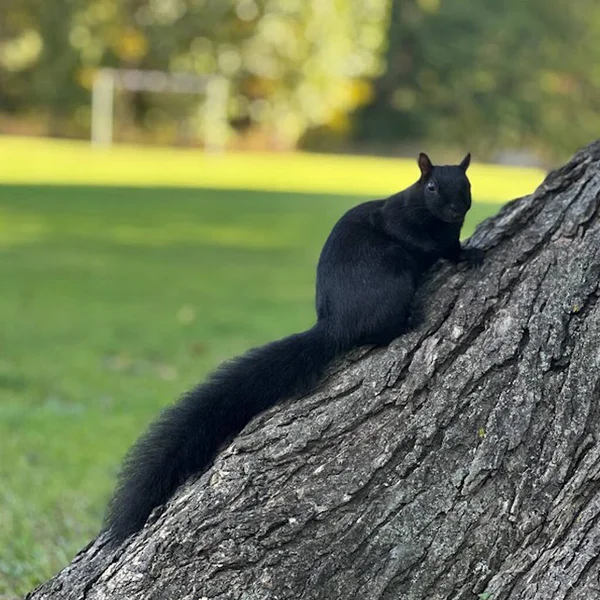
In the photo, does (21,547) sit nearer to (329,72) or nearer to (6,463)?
(6,463)

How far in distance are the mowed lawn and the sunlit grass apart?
7.56 ft

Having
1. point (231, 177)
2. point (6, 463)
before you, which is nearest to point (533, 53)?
point (231, 177)

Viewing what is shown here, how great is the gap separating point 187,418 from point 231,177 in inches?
686

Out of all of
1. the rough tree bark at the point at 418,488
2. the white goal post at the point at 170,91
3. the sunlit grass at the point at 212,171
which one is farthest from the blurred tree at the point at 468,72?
the rough tree bark at the point at 418,488

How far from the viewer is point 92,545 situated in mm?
1965

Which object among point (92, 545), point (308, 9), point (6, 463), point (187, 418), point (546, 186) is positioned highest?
point (308, 9)

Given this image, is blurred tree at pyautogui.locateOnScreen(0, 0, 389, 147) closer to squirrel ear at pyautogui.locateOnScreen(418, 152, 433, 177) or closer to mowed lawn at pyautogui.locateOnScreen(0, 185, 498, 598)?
mowed lawn at pyautogui.locateOnScreen(0, 185, 498, 598)

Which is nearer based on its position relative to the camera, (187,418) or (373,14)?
(187,418)

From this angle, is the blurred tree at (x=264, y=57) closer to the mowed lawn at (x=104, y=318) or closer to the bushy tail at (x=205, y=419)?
the mowed lawn at (x=104, y=318)

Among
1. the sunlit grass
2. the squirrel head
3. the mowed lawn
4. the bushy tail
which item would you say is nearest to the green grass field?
the mowed lawn

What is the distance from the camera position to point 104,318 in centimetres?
693

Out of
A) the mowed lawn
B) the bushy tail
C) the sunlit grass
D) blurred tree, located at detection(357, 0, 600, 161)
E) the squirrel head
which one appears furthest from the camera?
blurred tree, located at detection(357, 0, 600, 161)

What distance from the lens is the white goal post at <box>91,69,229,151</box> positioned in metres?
28.4

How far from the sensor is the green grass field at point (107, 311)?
12.1ft
